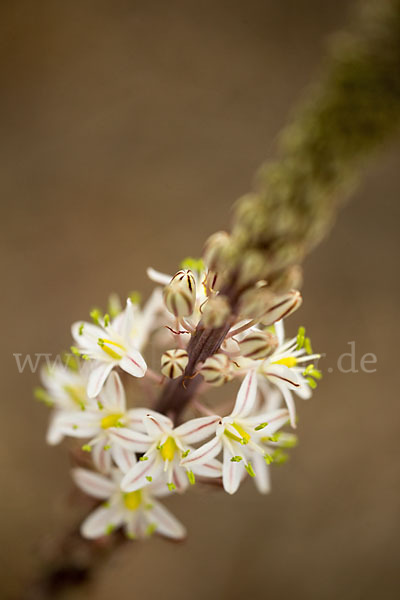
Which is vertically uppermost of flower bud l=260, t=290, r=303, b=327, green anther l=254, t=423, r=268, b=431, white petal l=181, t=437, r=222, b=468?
flower bud l=260, t=290, r=303, b=327

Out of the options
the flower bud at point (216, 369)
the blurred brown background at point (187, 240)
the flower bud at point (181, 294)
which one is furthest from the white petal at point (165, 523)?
the blurred brown background at point (187, 240)

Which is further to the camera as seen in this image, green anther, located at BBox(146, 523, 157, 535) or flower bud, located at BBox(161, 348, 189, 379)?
green anther, located at BBox(146, 523, 157, 535)

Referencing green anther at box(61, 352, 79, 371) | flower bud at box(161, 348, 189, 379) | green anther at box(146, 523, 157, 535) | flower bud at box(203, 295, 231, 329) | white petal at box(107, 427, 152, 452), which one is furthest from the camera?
green anther at box(61, 352, 79, 371)

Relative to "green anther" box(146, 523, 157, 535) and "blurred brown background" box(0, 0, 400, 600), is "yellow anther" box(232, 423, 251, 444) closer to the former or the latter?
"green anther" box(146, 523, 157, 535)

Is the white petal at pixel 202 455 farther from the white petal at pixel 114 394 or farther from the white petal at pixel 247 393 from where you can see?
the white petal at pixel 114 394

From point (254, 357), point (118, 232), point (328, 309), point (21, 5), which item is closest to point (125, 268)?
point (118, 232)

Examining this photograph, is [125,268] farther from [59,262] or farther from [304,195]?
[304,195]

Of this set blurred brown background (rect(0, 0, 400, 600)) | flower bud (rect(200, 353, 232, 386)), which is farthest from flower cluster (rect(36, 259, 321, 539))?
blurred brown background (rect(0, 0, 400, 600))
